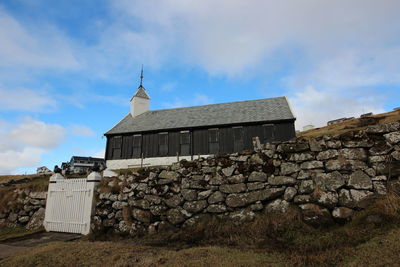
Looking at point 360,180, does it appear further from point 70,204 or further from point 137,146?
point 137,146

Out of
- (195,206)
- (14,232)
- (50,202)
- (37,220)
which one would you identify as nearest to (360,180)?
(195,206)

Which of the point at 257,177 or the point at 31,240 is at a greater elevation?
the point at 257,177

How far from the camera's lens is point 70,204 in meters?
9.50

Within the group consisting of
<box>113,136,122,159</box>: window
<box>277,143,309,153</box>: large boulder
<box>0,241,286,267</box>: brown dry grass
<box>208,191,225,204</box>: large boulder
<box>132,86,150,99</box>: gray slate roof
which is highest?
<box>132,86,150,99</box>: gray slate roof

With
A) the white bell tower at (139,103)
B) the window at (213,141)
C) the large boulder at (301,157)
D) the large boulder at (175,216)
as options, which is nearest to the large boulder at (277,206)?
the large boulder at (301,157)

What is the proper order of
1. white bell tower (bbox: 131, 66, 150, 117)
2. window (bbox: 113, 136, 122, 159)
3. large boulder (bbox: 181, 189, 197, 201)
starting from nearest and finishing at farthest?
large boulder (bbox: 181, 189, 197, 201), window (bbox: 113, 136, 122, 159), white bell tower (bbox: 131, 66, 150, 117)

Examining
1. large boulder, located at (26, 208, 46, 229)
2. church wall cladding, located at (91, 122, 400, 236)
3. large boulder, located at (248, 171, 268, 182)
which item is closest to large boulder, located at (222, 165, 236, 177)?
church wall cladding, located at (91, 122, 400, 236)

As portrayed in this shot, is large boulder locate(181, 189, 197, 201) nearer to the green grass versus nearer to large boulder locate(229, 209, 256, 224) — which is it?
large boulder locate(229, 209, 256, 224)

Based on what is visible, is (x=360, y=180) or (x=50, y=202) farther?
(x=50, y=202)

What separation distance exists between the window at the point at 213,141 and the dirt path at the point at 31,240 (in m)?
13.5

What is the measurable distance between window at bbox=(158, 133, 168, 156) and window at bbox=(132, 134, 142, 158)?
6.97 ft

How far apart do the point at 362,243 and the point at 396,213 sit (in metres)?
1.27

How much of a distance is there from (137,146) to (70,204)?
43.9ft

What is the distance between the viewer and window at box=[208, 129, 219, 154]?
20547 mm
